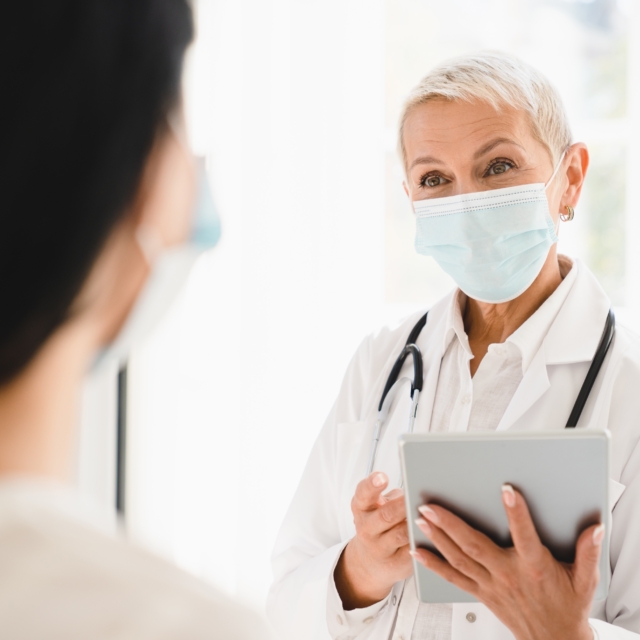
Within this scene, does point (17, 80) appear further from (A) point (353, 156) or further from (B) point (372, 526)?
(A) point (353, 156)

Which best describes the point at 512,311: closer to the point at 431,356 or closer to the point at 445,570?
the point at 431,356

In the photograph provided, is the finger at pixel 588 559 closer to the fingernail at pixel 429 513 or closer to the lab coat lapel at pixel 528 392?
the fingernail at pixel 429 513

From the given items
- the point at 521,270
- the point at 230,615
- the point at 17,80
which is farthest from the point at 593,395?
the point at 17,80

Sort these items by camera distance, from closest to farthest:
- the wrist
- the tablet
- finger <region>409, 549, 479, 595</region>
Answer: the tablet, finger <region>409, 549, 479, 595</region>, the wrist

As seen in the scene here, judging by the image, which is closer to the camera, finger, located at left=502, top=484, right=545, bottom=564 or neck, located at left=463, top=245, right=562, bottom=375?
finger, located at left=502, top=484, right=545, bottom=564

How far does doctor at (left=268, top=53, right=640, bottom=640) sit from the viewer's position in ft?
3.70

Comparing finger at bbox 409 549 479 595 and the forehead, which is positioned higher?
the forehead

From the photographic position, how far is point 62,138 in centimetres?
36

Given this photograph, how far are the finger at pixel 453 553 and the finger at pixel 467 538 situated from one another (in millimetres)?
14

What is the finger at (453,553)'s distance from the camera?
964 mm

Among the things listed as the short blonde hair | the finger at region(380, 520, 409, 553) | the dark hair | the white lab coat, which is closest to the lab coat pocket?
the white lab coat

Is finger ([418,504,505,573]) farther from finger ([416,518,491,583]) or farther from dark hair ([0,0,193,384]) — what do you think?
dark hair ([0,0,193,384])

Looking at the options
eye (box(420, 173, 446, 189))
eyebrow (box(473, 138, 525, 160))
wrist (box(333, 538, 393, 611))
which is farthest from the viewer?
eye (box(420, 173, 446, 189))

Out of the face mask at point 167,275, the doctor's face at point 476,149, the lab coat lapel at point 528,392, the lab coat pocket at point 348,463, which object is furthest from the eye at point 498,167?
the face mask at point 167,275
